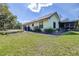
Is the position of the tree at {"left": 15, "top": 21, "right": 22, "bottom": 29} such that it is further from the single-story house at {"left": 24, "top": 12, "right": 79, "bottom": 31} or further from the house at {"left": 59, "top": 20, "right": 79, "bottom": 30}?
the house at {"left": 59, "top": 20, "right": 79, "bottom": 30}

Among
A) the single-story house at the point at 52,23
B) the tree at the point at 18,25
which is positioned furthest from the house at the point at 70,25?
the tree at the point at 18,25

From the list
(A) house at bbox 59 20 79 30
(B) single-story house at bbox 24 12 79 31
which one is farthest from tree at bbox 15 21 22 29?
(A) house at bbox 59 20 79 30

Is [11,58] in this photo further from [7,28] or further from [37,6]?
[37,6]

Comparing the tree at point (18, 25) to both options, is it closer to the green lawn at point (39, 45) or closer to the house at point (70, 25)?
the green lawn at point (39, 45)

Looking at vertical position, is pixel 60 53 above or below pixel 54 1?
below

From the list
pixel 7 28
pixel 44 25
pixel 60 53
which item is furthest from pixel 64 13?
pixel 7 28

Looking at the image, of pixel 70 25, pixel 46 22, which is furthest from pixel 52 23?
pixel 70 25
